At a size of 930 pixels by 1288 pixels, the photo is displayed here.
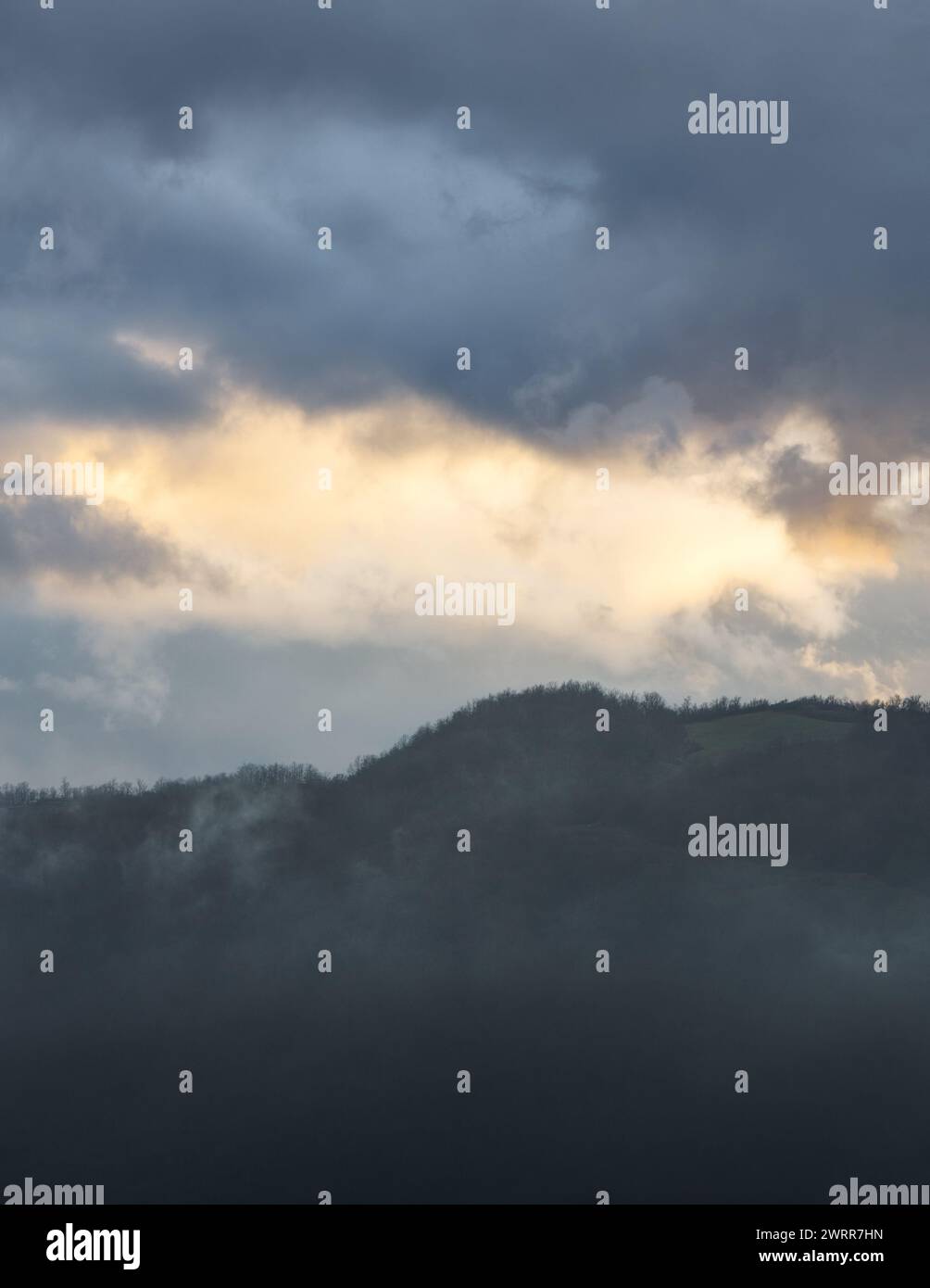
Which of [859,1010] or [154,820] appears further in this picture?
[154,820]

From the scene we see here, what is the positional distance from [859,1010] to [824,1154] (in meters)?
10.9

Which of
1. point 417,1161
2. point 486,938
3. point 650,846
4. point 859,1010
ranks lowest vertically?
point 417,1161

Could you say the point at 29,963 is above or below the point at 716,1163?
above

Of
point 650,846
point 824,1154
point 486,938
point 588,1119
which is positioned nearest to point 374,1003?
point 486,938

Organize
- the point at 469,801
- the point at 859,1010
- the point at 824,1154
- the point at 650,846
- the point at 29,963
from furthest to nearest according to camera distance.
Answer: the point at 469,801 < the point at 650,846 < the point at 29,963 < the point at 859,1010 < the point at 824,1154

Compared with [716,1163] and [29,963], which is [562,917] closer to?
[716,1163]

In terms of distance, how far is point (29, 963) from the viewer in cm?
8281

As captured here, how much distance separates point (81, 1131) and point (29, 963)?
54.1 feet

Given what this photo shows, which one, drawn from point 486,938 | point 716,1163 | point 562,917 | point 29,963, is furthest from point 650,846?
point 29,963

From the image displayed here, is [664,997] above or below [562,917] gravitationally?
below

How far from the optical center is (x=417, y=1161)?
258 ft

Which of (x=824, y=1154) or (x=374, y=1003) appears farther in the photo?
(x=374, y=1003)

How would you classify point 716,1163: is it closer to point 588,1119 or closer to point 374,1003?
point 588,1119

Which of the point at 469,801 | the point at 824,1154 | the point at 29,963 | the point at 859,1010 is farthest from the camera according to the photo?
the point at 469,801
